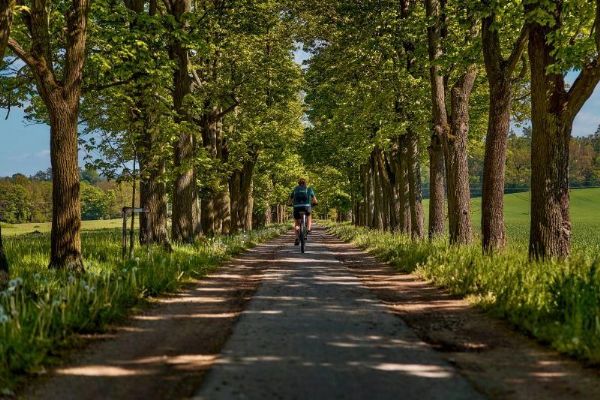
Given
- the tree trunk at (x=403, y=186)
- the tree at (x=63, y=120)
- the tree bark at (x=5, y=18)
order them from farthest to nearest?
the tree trunk at (x=403, y=186)
the tree at (x=63, y=120)
the tree bark at (x=5, y=18)

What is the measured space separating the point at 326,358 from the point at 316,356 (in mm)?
117

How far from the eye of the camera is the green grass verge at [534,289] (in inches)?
214

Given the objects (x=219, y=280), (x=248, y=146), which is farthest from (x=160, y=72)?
(x=248, y=146)

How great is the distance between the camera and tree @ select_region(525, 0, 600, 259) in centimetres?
902

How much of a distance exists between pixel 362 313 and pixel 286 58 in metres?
20.0

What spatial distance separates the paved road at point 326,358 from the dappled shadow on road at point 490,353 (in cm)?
25

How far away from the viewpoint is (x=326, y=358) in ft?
16.5

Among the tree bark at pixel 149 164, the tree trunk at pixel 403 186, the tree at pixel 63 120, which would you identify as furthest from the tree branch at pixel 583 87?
the tree trunk at pixel 403 186

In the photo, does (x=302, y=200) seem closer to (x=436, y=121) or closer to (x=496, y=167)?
(x=436, y=121)

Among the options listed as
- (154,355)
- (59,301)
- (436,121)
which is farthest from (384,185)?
(154,355)

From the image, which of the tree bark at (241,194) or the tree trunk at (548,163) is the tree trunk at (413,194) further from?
the tree bark at (241,194)

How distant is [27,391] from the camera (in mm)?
4301

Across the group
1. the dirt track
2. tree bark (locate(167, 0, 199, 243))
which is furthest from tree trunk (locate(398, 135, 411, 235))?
the dirt track

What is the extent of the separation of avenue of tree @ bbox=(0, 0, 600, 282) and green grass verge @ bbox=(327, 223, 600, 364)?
88 centimetres
